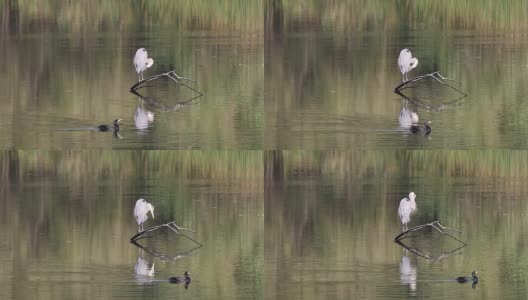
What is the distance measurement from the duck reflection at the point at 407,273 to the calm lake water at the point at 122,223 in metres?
0.54

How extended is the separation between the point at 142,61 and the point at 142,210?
1.87ft

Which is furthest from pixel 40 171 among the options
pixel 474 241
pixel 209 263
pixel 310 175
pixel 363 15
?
pixel 474 241

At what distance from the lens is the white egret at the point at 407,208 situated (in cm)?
363

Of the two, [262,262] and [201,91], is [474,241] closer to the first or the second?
[262,262]

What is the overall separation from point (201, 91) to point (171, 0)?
1.23 feet

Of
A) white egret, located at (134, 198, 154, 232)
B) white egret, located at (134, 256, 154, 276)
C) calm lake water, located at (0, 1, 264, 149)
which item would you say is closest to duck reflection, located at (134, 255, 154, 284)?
white egret, located at (134, 256, 154, 276)

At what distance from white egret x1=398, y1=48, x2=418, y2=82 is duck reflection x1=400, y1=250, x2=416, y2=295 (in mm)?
697

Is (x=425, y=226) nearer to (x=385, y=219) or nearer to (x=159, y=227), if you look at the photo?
(x=385, y=219)

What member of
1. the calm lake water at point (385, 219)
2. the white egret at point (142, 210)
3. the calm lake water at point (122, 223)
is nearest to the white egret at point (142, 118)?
the calm lake water at point (122, 223)

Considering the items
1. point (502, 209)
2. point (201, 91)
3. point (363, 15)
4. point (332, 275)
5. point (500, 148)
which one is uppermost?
point (363, 15)

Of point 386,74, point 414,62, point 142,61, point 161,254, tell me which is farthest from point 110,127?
point 414,62

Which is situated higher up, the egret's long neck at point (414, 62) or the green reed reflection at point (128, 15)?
the green reed reflection at point (128, 15)

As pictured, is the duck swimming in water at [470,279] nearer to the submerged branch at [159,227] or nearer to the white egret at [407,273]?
the white egret at [407,273]

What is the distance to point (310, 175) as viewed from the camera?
3.65 meters
